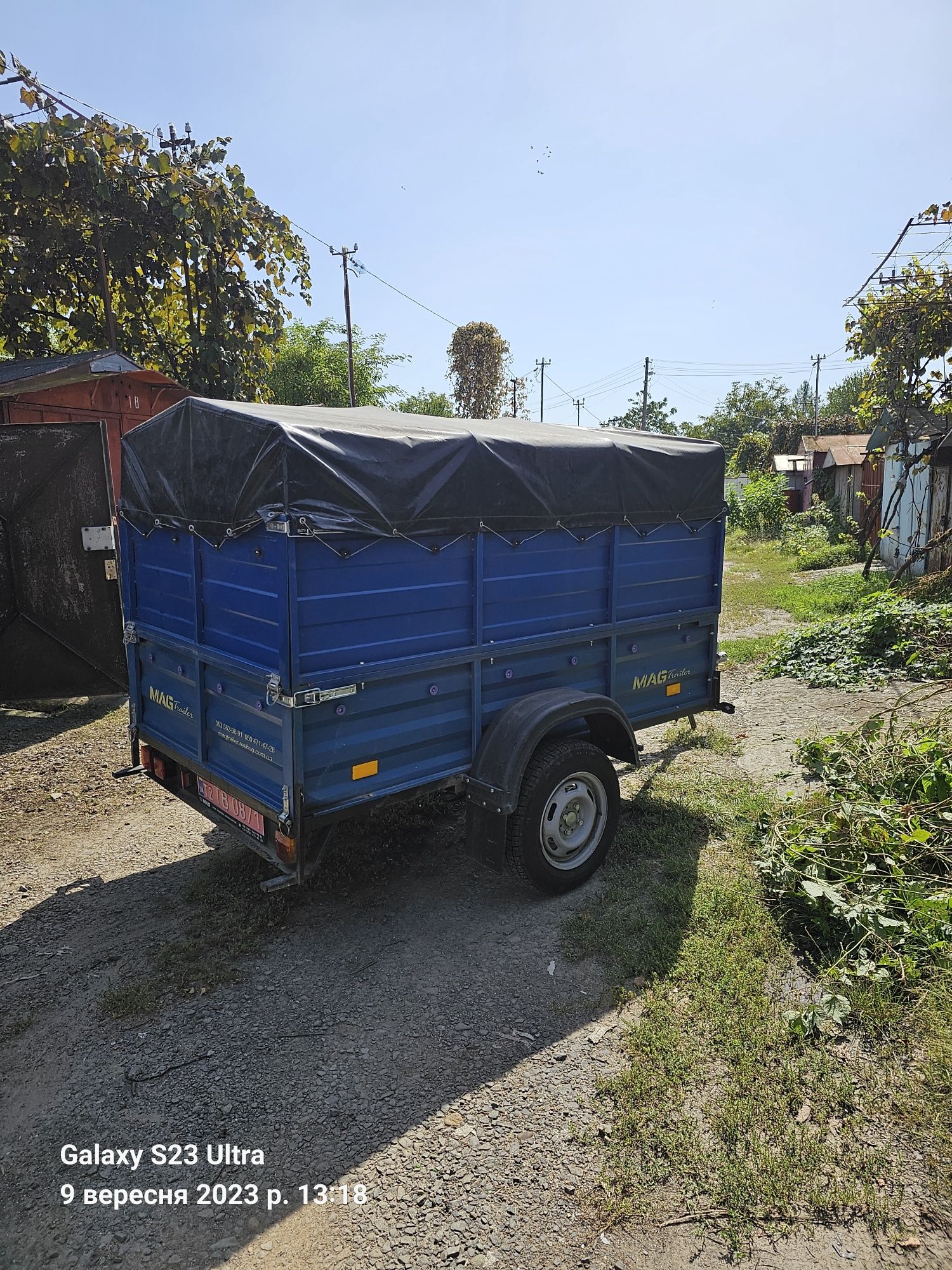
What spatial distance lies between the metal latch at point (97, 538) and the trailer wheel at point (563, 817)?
6083mm

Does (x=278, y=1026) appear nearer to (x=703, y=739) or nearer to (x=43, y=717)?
(x=703, y=739)

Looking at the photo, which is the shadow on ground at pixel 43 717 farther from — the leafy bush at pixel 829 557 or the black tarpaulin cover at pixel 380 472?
the leafy bush at pixel 829 557

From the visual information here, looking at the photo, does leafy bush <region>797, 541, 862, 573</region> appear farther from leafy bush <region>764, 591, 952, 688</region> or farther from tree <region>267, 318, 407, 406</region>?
tree <region>267, 318, 407, 406</region>

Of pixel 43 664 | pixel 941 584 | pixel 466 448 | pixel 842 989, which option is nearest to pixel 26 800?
pixel 43 664

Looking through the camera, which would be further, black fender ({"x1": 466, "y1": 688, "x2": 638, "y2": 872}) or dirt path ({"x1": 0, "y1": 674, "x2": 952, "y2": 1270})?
black fender ({"x1": 466, "y1": 688, "x2": 638, "y2": 872})

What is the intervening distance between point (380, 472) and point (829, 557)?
17822mm

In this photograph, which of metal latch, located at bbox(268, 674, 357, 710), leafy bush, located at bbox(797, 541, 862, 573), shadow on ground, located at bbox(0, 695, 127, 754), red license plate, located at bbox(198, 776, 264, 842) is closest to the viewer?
metal latch, located at bbox(268, 674, 357, 710)

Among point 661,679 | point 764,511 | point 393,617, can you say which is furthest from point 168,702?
point 764,511

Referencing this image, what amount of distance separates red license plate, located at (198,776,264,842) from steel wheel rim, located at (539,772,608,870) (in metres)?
1.61

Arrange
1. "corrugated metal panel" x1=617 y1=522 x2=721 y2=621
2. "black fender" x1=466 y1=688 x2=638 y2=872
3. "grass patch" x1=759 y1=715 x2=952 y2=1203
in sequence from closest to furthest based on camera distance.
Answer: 1. "grass patch" x1=759 y1=715 x2=952 y2=1203
2. "black fender" x1=466 y1=688 x2=638 y2=872
3. "corrugated metal panel" x1=617 y1=522 x2=721 y2=621

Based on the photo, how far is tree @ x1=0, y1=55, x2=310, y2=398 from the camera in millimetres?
11188

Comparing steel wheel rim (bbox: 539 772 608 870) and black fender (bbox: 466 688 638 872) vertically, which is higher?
black fender (bbox: 466 688 638 872)

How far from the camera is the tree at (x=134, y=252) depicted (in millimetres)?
11188

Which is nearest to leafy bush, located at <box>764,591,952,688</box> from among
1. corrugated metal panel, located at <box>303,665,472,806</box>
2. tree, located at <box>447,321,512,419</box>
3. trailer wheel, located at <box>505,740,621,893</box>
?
trailer wheel, located at <box>505,740,621,893</box>
